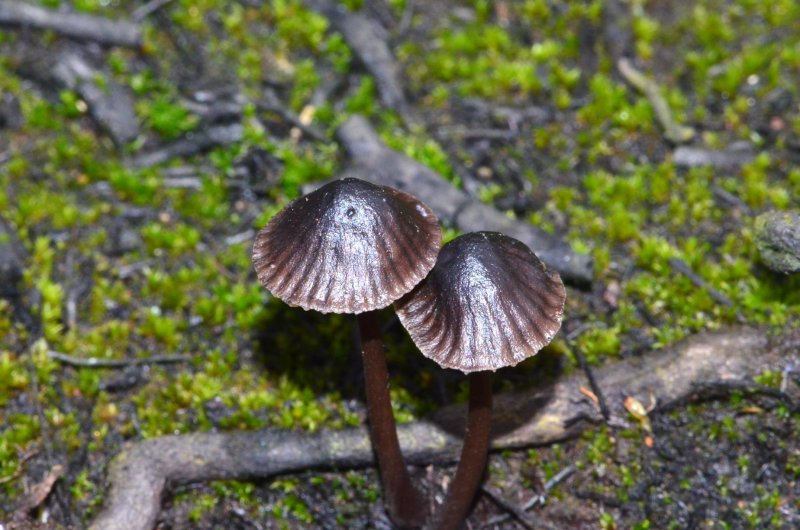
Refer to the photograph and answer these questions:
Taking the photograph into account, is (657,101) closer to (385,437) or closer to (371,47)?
(371,47)

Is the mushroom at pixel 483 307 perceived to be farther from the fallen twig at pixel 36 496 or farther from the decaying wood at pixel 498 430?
the fallen twig at pixel 36 496

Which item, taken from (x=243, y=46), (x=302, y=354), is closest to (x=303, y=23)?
(x=243, y=46)

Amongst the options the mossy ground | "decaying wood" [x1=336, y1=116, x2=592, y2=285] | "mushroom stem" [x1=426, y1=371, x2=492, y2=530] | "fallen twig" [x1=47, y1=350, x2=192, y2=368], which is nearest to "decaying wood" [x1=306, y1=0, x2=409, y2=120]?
the mossy ground

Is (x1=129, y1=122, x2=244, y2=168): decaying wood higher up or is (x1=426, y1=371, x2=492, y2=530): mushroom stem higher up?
(x1=129, y1=122, x2=244, y2=168): decaying wood

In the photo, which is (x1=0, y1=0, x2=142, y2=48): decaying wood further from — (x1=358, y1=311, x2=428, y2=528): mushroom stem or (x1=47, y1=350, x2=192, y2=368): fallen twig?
(x1=358, y1=311, x2=428, y2=528): mushroom stem

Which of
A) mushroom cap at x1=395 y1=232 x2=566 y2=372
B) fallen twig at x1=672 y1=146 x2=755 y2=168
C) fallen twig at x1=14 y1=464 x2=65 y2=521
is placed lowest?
fallen twig at x1=14 y1=464 x2=65 y2=521

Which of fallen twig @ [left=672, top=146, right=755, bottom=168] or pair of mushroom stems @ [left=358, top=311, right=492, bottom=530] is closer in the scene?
pair of mushroom stems @ [left=358, top=311, right=492, bottom=530]

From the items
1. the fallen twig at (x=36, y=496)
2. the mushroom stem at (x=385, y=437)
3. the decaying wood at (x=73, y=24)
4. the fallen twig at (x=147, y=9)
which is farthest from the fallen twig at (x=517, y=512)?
the fallen twig at (x=147, y=9)

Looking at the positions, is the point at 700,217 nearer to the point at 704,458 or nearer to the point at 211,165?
the point at 704,458
